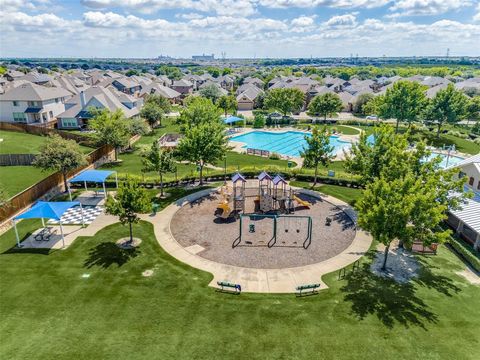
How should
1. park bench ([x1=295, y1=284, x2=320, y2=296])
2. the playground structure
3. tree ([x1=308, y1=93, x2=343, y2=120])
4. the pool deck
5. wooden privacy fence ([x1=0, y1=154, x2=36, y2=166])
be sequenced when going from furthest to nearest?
tree ([x1=308, y1=93, x2=343, y2=120])
the pool deck
wooden privacy fence ([x1=0, y1=154, x2=36, y2=166])
the playground structure
park bench ([x1=295, y1=284, x2=320, y2=296])

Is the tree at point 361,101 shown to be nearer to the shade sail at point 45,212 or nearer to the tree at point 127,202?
the tree at point 127,202

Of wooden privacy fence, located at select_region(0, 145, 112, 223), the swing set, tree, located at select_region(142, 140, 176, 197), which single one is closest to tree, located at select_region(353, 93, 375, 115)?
the swing set

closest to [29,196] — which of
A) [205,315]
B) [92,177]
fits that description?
[92,177]

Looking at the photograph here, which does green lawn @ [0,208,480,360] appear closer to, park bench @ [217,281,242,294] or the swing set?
park bench @ [217,281,242,294]

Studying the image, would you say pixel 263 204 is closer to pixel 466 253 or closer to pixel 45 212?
pixel 466 253

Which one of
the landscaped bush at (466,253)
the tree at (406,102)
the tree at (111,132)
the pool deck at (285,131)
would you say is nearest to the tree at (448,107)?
the tree at (406,102)

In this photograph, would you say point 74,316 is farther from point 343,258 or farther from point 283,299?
point 343,258

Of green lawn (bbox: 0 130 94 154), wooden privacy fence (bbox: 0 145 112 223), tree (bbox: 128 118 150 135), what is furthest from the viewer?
tree (bbox: 128 118 150 135)
